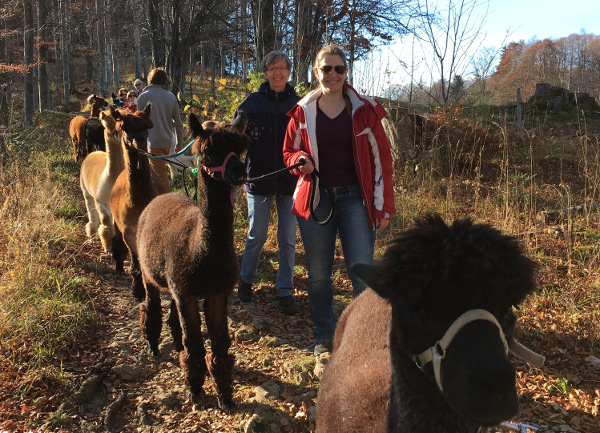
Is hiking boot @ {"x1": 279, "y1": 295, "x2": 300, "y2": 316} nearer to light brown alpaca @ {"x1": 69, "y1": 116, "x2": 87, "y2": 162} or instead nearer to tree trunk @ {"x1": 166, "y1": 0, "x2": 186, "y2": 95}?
light brown alpaca @ {"x1": 69, "y1": 116, "x2": 87, "y2": 162}

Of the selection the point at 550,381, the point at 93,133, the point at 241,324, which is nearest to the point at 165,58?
the point at 93,133

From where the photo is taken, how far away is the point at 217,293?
3277 mm

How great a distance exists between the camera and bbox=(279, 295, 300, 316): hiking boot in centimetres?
500

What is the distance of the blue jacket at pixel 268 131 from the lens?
15.0 ft

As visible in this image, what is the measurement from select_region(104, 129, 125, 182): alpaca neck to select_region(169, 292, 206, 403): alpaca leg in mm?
3376

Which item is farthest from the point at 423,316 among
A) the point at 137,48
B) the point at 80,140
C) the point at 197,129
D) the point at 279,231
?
the point at 137,48

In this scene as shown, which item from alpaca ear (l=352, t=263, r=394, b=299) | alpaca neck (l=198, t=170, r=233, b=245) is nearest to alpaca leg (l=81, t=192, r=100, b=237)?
alpaca neck (l=198, t=170, r=233, b=245)

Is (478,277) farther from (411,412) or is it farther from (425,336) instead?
(411,412)

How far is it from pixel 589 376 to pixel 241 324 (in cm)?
323

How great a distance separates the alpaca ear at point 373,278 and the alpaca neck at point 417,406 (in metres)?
0.17

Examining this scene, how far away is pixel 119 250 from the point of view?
6.07 metres

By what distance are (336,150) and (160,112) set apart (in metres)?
4.82

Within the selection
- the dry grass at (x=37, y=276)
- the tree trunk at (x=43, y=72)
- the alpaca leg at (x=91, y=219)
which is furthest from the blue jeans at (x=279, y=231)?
the tree trunk at (x=43, y=72)

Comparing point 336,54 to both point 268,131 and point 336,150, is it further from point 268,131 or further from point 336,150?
point 268,131
